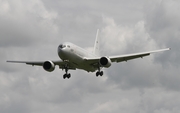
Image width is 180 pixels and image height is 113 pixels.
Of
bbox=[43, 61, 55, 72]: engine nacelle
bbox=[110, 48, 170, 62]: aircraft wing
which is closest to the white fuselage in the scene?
bbox=[43, 61, 55, 72]: engine nacelle

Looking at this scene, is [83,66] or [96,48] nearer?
[83,66]

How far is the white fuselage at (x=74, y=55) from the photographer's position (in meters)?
82.1

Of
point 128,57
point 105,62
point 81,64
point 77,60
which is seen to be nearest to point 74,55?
point 77,60

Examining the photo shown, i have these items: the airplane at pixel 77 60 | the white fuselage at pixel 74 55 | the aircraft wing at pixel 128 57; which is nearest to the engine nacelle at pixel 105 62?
the airplane at pixel 77 60

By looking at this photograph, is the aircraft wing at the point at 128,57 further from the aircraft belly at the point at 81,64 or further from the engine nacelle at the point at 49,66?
the engine nacelle at the point at 49,66

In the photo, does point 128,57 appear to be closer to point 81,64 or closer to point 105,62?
point 105,62

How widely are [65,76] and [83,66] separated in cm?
640

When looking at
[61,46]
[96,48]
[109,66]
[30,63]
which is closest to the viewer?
[61,46]

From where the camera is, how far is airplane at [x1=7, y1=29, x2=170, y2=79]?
271ft

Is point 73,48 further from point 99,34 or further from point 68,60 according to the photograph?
point 99,34

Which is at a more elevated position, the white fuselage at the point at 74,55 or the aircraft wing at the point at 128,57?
the aircraft wing at the point at 128,57

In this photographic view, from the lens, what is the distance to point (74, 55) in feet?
274

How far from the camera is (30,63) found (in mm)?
94875

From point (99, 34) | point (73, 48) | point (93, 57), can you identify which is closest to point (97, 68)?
point (93, 57)
